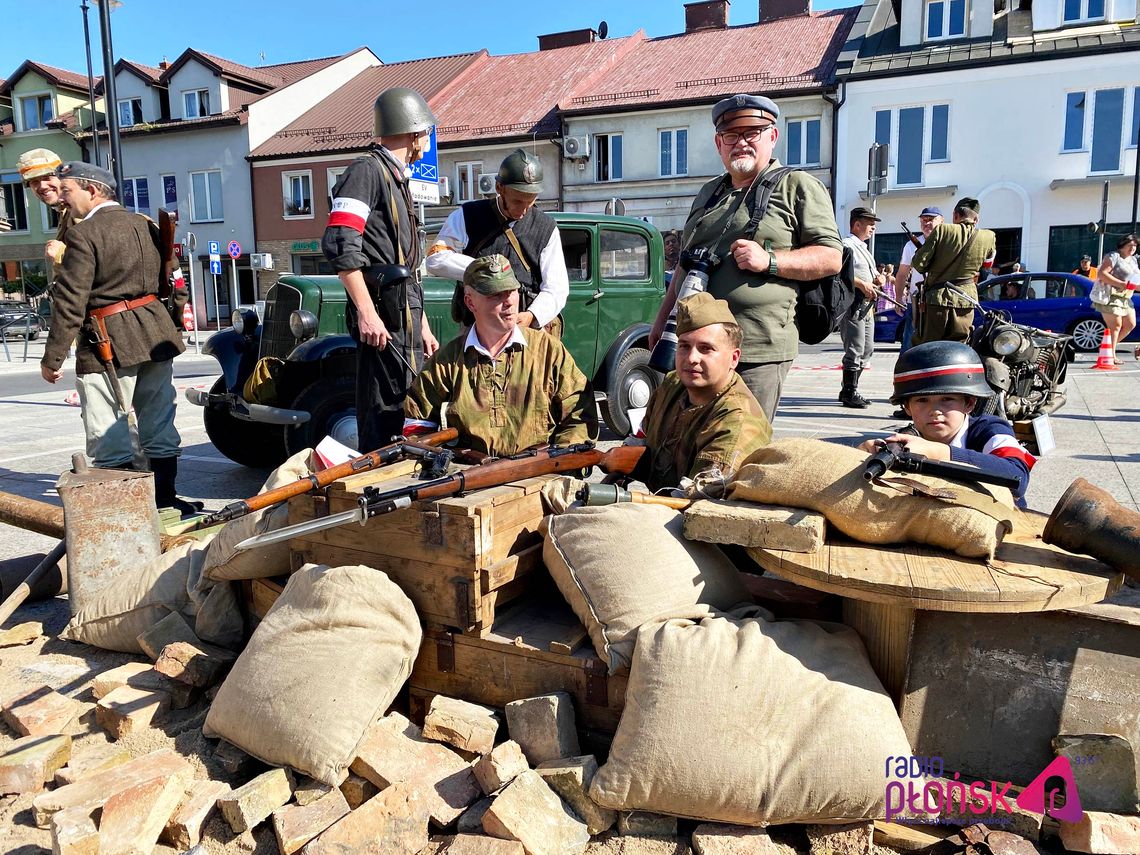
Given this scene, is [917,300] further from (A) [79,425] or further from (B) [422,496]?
(A) [79,425]

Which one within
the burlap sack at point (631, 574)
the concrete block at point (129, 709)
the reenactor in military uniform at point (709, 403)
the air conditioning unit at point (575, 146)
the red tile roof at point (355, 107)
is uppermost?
the red tile roof at point (355, 107)

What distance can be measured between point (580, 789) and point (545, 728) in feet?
0.66

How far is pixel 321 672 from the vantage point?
7.94 feet

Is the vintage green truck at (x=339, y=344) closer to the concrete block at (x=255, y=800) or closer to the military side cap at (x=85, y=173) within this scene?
the military side cap at (x=85, y=173)

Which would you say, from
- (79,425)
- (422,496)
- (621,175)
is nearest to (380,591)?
(422,496)

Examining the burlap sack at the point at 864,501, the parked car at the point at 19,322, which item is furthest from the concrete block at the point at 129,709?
the parked car at the point at 19,322

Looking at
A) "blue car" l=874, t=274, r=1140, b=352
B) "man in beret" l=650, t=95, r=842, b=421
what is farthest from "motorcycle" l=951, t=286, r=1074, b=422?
"blue car" l=874, t=274, r=1140, b=352

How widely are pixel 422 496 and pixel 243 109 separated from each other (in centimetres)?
3314

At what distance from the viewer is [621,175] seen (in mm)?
27500

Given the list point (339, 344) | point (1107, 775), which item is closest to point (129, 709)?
point (1107, 775)

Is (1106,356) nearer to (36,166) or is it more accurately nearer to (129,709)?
(36,166)

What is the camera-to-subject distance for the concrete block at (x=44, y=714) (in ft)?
8.77

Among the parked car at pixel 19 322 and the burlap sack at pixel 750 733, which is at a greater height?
the parked car at pixel 19 322

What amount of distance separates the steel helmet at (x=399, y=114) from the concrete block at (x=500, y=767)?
280cm
